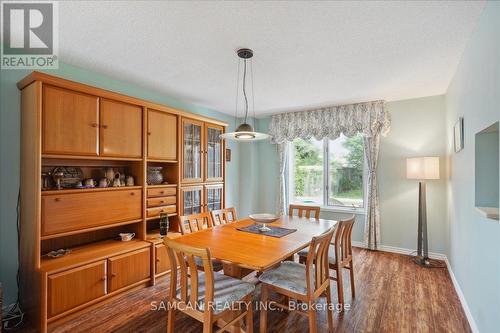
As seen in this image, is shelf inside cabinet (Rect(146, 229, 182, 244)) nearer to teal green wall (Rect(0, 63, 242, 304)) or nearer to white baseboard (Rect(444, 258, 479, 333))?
teal green wall (Rect(0, 63, 242, 304))

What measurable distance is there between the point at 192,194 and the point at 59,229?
1.67 metres

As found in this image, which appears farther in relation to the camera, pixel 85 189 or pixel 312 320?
pixel 85 189

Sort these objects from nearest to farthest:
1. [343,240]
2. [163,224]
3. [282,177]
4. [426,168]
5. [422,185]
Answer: [343,240] → [163,224] → [426,168] → [422,185] → [282,177]

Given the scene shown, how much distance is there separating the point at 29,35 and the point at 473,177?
3.92 meters

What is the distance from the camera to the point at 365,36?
2.11 m

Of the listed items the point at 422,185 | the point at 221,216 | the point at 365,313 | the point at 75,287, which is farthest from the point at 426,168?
the point at 75,287

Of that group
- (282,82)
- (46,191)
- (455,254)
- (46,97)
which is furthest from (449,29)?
(46,191)

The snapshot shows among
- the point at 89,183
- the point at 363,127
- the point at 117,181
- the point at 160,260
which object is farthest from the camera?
the point at 363,127

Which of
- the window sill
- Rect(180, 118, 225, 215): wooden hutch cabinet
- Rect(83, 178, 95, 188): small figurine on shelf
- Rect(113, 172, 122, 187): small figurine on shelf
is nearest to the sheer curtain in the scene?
the window sill

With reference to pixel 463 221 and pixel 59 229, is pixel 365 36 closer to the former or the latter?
pixel 463 221

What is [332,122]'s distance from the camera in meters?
4.45

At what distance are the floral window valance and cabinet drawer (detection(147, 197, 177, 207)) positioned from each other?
2544mm

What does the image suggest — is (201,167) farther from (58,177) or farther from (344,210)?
(344,210)

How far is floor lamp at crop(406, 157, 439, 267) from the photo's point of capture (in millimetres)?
3445
